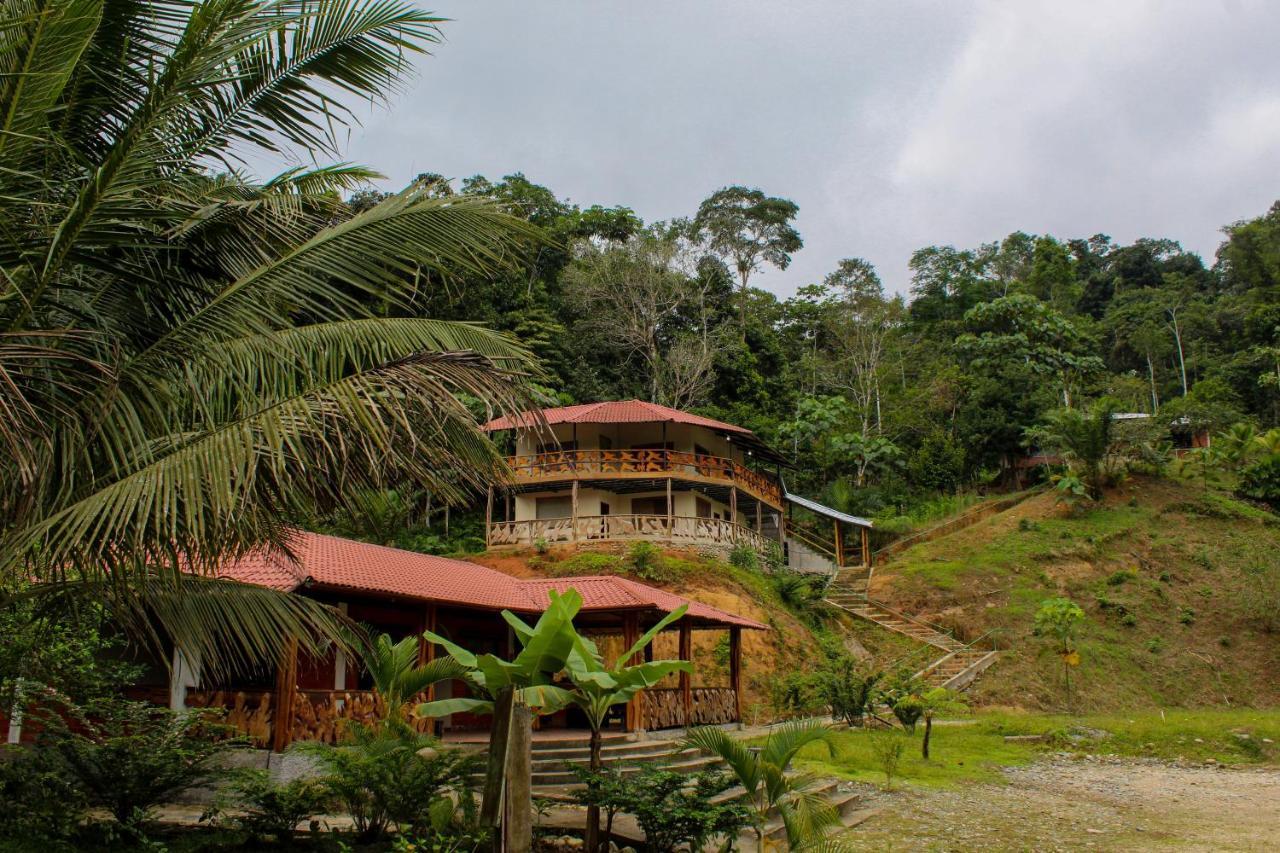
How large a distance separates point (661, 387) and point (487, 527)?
13.6 meters

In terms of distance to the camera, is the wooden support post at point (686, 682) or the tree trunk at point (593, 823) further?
the wooden support post at point (686, 682)

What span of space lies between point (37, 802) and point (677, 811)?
5429 mm

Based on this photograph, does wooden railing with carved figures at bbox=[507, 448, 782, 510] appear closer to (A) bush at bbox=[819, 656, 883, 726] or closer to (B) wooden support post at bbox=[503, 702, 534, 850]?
(A) bush at bbox=[819, 656, 883, 726]

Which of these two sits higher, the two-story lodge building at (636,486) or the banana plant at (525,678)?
the two-story lodge building at (636,486)

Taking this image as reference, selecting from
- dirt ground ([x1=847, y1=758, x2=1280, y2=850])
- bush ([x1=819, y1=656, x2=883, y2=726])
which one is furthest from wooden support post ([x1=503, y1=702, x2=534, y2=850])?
bush ([x1=819, y1=656, x2=883, y2=726])

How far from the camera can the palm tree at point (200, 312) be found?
4.70 metres

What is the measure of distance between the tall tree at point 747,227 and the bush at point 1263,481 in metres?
23.6

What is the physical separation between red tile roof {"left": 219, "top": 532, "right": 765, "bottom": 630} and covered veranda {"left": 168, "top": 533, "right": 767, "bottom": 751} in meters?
0.03

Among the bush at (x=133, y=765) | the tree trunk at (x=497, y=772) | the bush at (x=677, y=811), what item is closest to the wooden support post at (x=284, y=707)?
the bush at (x=133, y=765)

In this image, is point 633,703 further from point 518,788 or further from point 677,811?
point 518,788

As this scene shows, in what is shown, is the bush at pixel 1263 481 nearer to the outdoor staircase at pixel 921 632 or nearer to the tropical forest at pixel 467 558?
the tropical forest at pixel 467 558

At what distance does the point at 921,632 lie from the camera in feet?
90.3

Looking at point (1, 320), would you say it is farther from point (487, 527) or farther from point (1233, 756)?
point (487, 527)

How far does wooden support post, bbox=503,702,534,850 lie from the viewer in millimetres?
7199
